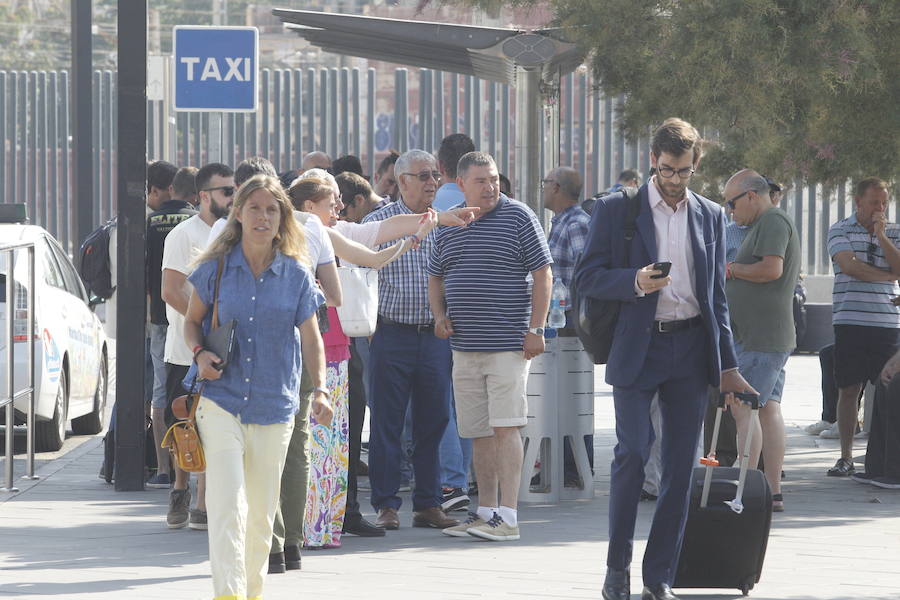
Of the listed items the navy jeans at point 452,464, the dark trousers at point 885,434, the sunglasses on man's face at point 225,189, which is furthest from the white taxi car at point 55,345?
the dark trousers at point 885,434

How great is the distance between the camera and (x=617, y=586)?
241 inches

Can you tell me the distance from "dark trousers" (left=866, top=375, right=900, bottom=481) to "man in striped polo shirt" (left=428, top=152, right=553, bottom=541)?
2708 mm

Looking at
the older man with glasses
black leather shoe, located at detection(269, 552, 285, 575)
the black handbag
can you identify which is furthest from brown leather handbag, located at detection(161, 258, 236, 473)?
the older man with glasses

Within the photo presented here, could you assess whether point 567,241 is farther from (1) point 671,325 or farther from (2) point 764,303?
(1) point 671,325

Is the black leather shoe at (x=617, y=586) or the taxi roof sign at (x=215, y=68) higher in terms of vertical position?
the taxi roof sign at (x=215, y=68)

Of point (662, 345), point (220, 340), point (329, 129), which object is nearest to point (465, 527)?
point (662, 345)

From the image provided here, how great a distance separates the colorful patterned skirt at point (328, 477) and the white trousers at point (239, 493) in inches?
56.1

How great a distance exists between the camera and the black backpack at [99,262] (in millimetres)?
10016

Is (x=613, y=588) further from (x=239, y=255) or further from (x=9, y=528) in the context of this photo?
(x=9, y=528)

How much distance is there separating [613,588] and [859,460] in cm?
508

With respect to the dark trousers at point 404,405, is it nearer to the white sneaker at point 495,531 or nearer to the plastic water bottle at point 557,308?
the white sneaker at point 495,531

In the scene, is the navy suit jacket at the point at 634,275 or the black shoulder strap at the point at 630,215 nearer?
the navy suit jacket at the point at 634,275

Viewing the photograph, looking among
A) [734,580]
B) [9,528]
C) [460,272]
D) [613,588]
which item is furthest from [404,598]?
[9,528]

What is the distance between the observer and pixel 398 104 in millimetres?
23016
